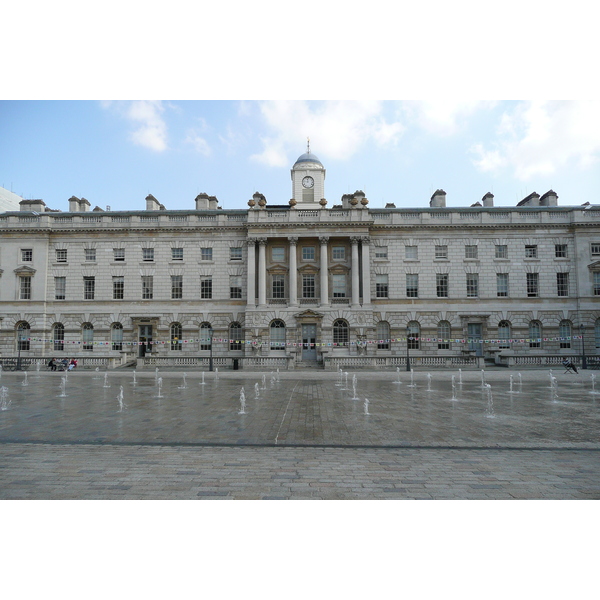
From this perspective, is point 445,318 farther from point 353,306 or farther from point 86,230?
point 86,230

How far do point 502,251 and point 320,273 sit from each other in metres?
18.0

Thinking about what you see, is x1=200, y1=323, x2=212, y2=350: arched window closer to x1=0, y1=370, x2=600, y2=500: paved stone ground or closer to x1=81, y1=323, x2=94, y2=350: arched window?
x1=81, y1=323, x2=94, y2=350: arched window

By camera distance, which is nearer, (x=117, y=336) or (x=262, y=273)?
(x=262, y=273)

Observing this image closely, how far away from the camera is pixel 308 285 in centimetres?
3900

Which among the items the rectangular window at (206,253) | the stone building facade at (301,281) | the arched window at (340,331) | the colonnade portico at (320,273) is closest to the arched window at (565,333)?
the stone building facade at (301,281)

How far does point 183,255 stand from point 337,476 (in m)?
35.4

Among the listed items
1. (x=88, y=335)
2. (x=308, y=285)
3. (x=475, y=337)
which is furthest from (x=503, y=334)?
(x=88, y=335)

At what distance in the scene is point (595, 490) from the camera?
6688 mm

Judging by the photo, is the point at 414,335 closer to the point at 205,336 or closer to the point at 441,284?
the point at 441,284

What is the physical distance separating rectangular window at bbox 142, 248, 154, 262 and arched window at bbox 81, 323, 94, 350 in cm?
840

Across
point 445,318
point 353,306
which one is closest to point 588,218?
point 445,318

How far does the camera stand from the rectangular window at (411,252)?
39250mm

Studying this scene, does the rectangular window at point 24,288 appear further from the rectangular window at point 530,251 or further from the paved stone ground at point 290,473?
the rectangular window at point 530,251

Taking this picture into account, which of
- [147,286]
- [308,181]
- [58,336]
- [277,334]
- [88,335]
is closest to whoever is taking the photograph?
[277,334]
